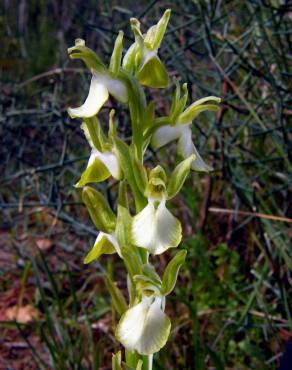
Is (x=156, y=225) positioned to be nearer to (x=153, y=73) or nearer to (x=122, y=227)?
(x=122, y=227)

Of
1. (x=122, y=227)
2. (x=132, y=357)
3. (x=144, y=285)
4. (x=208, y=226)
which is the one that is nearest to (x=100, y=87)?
(x=122, y=227)

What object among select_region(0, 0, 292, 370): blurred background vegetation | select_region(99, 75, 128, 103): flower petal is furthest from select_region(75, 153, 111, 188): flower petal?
select_region(0, 0, 292, 370): blurred background vegetation

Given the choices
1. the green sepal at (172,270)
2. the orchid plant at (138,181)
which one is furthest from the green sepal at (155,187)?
the green sepal at (172,270)

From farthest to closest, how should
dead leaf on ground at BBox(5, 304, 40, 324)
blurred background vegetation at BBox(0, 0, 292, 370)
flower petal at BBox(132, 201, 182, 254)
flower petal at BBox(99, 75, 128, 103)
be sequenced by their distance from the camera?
dead leaf on ground at BBox(5, 304, 40, 324), blurred background vegetation at BBox(0, 0, 292, 370), flower petal at BBox(99, 75, 128, 103), flower petal at BBox(132, 201, 182, 254)

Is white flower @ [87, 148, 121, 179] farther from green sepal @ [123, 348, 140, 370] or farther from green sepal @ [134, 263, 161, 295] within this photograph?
green sepal @ [123, 348, 140, 370]

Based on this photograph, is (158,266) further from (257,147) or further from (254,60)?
(254,60)
